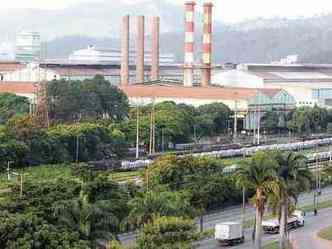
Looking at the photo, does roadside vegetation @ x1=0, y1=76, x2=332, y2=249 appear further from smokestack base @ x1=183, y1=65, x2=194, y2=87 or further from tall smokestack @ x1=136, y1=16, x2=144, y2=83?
tall smokestack @ x1=136, y1=16, x2=144, y2=83

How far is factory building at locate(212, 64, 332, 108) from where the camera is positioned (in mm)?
93875

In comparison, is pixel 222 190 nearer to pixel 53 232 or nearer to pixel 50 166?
pixel 50 166

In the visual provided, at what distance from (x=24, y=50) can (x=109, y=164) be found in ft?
427

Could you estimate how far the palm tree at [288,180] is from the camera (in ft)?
98.3

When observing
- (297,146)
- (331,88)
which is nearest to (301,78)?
(331,88)

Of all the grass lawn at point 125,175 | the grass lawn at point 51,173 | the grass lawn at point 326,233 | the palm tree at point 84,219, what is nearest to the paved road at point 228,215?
the grass lawn at point 326,233

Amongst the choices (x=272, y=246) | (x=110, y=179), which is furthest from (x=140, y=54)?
(x=272, y=246)

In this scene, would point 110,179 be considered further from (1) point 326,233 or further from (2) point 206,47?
(2) point 206,47

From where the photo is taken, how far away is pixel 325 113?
81.2m

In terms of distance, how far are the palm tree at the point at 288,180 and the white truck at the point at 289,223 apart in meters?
4.36

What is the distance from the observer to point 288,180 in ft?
99.2

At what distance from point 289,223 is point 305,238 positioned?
4.95 ft

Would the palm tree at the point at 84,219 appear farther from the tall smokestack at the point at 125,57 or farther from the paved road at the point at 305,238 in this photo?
the tall smokestack at the point at 125,57

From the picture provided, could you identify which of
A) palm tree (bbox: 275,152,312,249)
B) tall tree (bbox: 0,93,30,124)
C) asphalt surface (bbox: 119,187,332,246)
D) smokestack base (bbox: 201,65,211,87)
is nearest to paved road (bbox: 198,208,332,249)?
asphalt surface (bbox: 119,187,332,246)
